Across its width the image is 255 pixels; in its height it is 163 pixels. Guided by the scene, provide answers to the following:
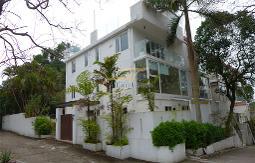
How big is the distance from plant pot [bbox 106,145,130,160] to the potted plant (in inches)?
55.5

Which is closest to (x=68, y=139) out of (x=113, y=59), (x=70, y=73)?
(x=113, y=59)

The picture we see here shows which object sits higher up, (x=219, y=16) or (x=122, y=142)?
(x=219, y=16)

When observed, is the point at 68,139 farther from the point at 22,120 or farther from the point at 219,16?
the point at 219,16

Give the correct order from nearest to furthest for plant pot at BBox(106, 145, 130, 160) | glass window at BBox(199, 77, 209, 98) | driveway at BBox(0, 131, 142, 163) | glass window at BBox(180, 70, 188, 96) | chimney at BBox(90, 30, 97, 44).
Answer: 1. driveway at BBox(0, 131, 142, 163)
2. plant pot at BBox(106, 145, 130, 160)
3. glass window at BBox(180, 70, 188, 96)
4. chimney at BBox(90, 30, 97, 44)
5. glass window at BBox(199, 77, 209, 98)

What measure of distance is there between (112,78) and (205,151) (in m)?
7.15

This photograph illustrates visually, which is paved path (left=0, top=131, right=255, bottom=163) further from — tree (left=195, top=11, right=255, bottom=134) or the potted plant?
tree (left=195, top=11, right=255, bottom=134)

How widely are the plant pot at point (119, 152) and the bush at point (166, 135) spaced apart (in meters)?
1.80

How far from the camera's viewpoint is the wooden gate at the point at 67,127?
735 inches

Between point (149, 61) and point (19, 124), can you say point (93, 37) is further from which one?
point (19, 124)

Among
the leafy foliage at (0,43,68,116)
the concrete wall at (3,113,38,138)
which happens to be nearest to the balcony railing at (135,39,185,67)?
the leafy foliage at (0,43,68,116)

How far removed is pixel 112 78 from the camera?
15.5 metres

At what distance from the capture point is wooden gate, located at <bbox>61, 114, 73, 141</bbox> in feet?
61.2

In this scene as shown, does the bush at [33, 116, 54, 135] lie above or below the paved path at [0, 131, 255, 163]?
above

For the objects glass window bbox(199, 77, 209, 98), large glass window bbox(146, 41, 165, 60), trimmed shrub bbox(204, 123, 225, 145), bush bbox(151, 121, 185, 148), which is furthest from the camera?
glass window bbox(199, 77, 209, 98)
